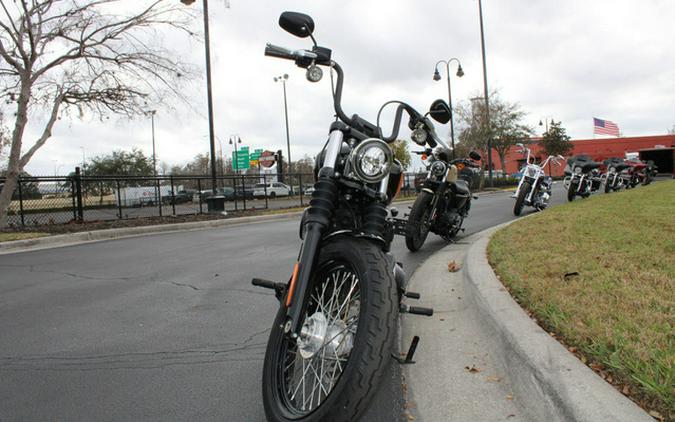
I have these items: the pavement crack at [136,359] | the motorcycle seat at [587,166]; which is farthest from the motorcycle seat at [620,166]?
the pavement crack at [136,359]

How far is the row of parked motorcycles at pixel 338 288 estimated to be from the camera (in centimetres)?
185

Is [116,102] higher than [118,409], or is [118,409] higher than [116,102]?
[116,102]

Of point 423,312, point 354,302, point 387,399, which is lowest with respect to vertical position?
point 387,399

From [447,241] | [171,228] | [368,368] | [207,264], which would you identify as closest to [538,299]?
[368,368]

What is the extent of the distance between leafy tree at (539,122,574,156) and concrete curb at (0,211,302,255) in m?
42.1

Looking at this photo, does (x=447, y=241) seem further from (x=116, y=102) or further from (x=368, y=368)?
(x=116, y=102)

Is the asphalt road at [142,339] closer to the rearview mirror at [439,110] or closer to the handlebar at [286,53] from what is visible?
the rearview mirror at [439,110]

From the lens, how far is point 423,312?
259 cm

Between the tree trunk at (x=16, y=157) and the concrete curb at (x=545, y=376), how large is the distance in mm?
13253

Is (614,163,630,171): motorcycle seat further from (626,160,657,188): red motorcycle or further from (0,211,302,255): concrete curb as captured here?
(0,211,302,255): concrete curb

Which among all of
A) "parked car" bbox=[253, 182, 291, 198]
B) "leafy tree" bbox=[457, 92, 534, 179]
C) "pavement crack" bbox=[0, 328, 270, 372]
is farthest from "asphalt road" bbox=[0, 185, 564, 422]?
"leafy tree" bbox=[457, 92, 534, 179]

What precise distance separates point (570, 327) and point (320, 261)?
1462 mm

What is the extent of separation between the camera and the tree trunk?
39.4ft

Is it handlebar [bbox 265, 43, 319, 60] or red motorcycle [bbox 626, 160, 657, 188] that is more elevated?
handlebar [bbox 265, 43, 319, 60]
